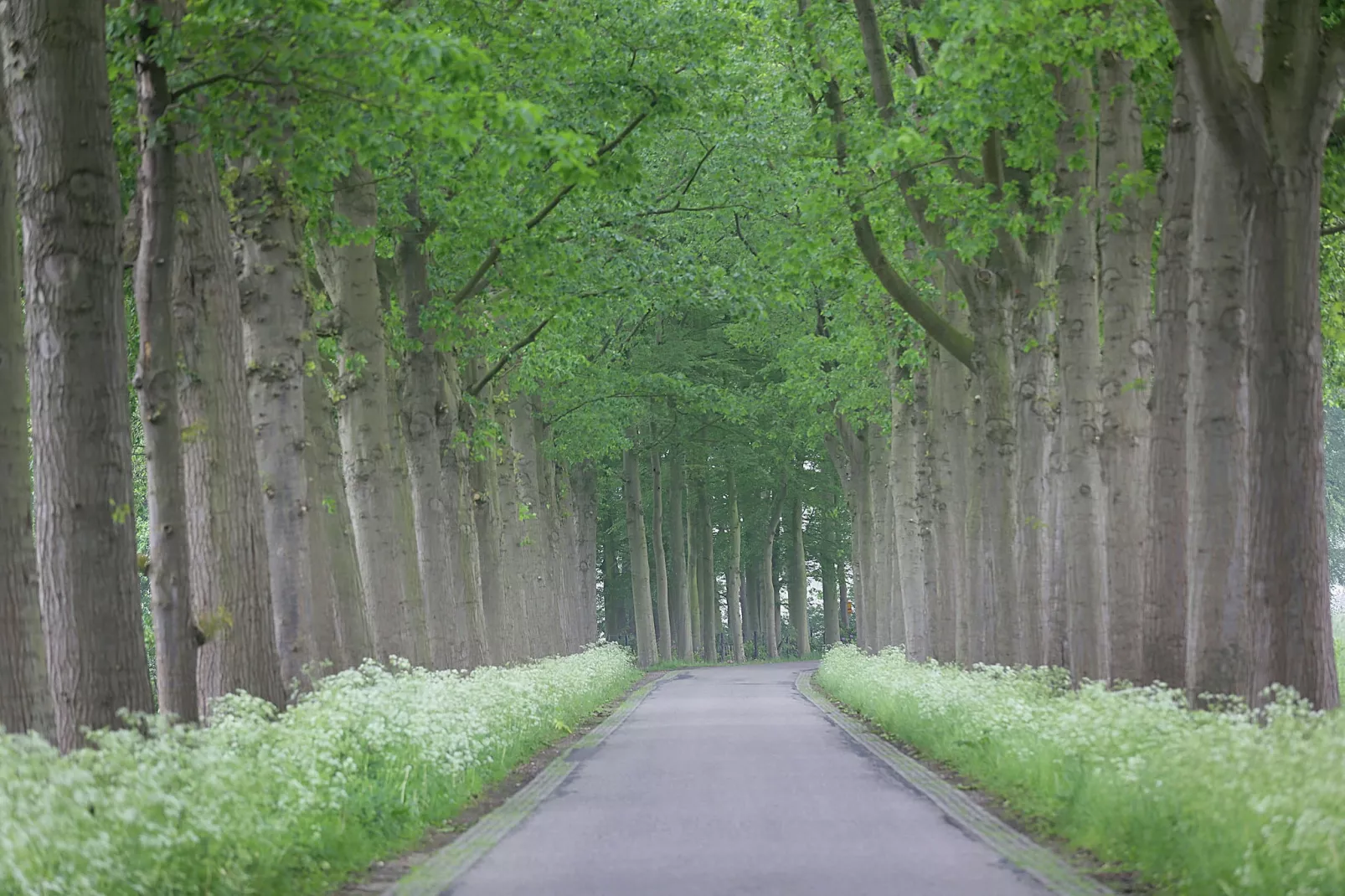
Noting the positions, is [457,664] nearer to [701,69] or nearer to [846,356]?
[701,69]

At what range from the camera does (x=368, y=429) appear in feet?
63.1

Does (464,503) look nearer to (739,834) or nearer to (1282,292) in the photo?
(739,834)

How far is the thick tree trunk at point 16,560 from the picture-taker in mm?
9516

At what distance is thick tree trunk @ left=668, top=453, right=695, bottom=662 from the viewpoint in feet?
187

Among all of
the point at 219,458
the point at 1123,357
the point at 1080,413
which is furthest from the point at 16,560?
the point at 1080,413

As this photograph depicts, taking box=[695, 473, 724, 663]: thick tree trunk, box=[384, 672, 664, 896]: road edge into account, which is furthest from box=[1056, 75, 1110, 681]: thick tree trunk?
box=[695, 473, 724, 663]: thick tree trunk

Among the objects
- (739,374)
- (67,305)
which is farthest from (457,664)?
(739,374)

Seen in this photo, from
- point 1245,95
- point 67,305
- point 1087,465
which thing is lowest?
point 1087,465

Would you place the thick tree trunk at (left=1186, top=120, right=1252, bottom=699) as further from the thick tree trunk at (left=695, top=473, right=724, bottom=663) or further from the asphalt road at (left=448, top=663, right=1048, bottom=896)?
the thick tree trunk at (left=695, top=473, right=724, bottom=663)

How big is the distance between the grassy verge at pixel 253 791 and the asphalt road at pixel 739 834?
0.92 meters

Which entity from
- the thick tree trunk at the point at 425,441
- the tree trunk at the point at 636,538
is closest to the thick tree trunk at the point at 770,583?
the tree trunk at the point at 636,538

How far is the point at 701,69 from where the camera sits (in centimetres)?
2328

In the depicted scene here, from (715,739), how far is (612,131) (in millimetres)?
8300

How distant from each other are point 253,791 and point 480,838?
Result: 3135 mm
